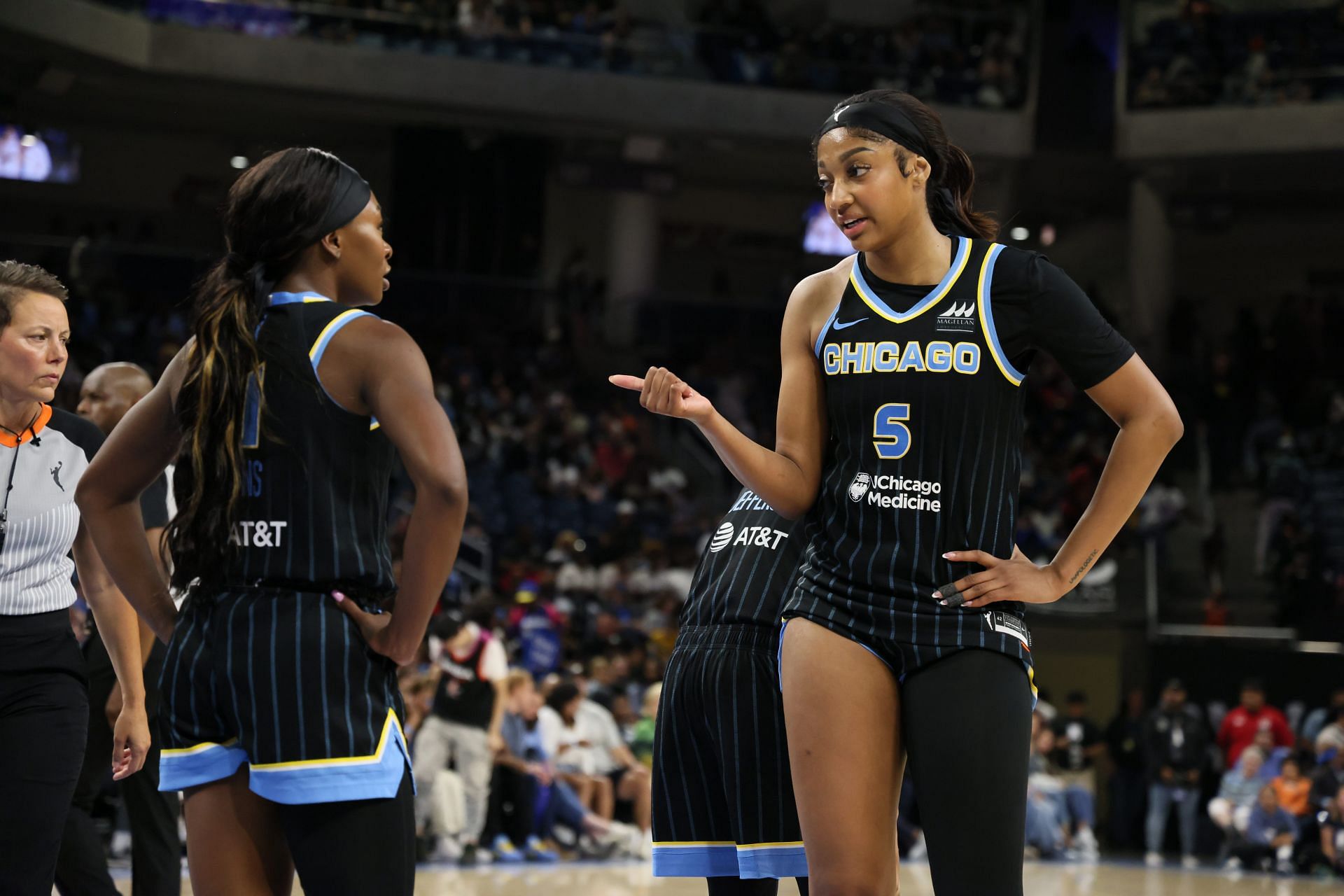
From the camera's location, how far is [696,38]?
1948cm

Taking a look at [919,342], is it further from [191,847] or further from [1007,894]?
[191,847]

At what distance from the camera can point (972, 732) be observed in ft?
9.11

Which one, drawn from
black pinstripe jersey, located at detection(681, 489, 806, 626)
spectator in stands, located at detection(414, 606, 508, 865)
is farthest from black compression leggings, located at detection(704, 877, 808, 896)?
spectator in stands, located at detection(414, 606, 508, 865)

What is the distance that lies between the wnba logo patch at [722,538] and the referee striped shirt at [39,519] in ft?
4.94

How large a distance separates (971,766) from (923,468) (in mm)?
556

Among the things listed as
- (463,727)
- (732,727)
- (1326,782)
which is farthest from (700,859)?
(1326,782)

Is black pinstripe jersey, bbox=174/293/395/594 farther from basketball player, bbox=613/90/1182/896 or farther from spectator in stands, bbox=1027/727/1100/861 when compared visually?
spectator in stands, bbox=1027/727/1100/861

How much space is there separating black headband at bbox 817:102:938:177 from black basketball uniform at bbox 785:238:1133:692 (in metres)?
0.25

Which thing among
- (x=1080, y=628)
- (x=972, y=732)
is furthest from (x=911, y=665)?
(x=1080, y=628)

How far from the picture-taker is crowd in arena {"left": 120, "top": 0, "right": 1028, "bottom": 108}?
18.2 meters

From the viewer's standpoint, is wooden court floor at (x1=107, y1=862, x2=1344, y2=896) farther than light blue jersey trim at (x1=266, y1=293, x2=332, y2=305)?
Yes

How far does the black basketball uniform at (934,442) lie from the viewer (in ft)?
9.40

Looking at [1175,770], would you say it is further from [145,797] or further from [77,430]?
[77,430]

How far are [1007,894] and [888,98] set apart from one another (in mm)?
1530
